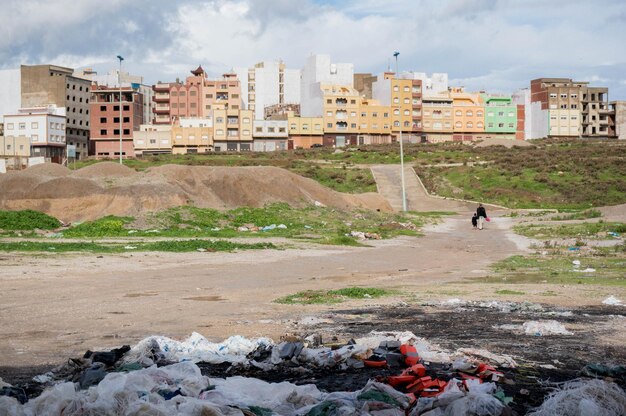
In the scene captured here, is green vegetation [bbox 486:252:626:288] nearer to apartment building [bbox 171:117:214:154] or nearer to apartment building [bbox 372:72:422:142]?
apartment building [bbox 171:117:214:154]

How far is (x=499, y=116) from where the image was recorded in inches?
5527

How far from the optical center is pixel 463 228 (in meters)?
45.9

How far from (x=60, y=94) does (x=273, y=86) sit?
3931 cm

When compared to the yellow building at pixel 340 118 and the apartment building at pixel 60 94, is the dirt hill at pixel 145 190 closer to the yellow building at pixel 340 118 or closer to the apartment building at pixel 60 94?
the yellow building at pixel 340 118

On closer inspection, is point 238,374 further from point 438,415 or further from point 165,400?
point 438,415

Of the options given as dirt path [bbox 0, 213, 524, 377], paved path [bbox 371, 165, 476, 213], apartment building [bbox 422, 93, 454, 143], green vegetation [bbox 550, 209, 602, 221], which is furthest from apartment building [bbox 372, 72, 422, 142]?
dirt path [bbox 0, 213, 524, 377]

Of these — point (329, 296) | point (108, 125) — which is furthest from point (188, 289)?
point (108, 125)

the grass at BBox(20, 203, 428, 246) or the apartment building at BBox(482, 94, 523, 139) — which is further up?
the apartment building at BBox(482, 94, 523, 139)

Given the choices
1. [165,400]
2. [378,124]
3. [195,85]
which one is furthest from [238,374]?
[195,85]

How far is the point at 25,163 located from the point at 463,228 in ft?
249

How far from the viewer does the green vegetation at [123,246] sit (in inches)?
1074

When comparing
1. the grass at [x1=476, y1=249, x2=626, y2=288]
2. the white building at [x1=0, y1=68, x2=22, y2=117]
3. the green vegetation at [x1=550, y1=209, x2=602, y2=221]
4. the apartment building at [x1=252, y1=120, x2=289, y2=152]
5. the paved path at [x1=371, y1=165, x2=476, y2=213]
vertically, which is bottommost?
the grass at [x1=476, y1=249, x2=626, y2=288]

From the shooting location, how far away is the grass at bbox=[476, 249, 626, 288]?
21.4 metres

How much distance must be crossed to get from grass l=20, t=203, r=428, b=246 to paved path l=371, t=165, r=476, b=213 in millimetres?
16940
